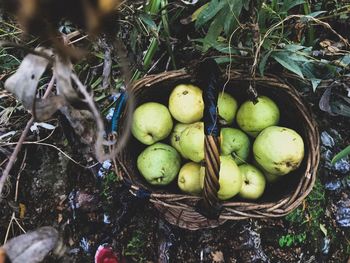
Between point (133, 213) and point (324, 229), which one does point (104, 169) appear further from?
point (324, 229)

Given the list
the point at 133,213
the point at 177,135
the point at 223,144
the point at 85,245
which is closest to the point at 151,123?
the point at 177,135

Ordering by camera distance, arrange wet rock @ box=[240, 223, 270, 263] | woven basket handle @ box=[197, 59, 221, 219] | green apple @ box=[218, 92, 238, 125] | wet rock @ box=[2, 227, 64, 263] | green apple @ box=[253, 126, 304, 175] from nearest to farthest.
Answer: wet rock @ box=[2, 227, 64, 263] → woven basket handle @ box=[197, 59, 221, 219] → green apple @ box=[253, 126, 304, 175] → green apple @ box=[218, 92, 238, 125] → wet rock @ box=[240, 223, 270, 263]

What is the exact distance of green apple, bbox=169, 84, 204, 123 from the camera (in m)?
1.33

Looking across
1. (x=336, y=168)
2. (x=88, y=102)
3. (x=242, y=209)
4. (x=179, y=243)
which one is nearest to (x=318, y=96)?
(x=336, y=168)

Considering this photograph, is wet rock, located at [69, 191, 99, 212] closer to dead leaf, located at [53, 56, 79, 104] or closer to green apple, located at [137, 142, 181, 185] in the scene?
green apple, located at [137, 142, 181, 185]

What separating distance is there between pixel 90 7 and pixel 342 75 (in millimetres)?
1116

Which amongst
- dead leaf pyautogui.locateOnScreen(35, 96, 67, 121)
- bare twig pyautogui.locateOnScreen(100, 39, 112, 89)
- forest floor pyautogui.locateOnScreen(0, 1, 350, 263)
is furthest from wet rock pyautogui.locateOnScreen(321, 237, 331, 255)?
dead leaf pyautogui.locateOnScreen(35, 96, 67, 121)

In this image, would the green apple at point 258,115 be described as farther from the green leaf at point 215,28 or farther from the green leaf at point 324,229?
the green leaf at point 324,229

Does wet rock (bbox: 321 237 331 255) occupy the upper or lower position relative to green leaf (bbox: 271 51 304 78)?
lower

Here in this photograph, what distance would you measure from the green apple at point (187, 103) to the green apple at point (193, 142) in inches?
1.5

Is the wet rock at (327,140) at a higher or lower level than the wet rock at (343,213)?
higher

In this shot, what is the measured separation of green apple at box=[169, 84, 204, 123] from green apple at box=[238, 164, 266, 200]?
0.20 metres

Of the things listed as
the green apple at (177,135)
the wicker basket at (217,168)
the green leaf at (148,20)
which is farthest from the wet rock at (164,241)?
the green leaf at (148,20)

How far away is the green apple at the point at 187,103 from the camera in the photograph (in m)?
1.33
